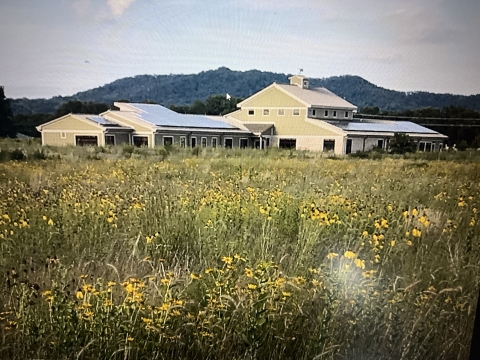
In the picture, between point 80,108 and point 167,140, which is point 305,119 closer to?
Answer: point 167,140

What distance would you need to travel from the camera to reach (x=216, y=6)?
159 centimetres

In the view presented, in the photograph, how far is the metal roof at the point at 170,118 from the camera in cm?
152

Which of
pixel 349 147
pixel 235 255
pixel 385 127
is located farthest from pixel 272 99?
pixel 235 255

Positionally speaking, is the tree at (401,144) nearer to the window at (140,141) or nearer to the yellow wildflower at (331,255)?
the yellow wildflower at (331,255)

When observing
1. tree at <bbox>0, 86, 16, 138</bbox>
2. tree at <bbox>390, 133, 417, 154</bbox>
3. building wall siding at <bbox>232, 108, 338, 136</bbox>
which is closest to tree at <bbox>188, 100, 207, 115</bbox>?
building wall siding at <bbox>232, 108, 338, 136</bbox>

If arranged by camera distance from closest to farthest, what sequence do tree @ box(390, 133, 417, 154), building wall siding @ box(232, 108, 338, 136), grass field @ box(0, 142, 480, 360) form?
grass field @ box(0, 142, 480, 360)
building wall siding @ box(232, 108, 338, 136)
tree @ box(390, 133, 417, 154)

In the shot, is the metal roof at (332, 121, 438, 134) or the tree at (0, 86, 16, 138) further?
the metal roof at (332, 121, 438, 134)

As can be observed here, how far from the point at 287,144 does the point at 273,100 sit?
0.61 ft

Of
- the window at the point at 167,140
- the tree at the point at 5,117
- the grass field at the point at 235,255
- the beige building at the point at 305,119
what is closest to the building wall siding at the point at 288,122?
the beige building at the point at 305,119

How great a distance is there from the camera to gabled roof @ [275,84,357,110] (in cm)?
157

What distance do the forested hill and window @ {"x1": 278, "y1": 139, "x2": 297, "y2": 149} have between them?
0.77 feet

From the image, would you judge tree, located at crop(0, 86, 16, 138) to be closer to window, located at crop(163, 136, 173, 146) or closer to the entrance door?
window, located at crop(163, 136, 173, 146)

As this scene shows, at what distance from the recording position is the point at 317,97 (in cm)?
157

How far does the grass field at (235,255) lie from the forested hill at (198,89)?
0.20 m
